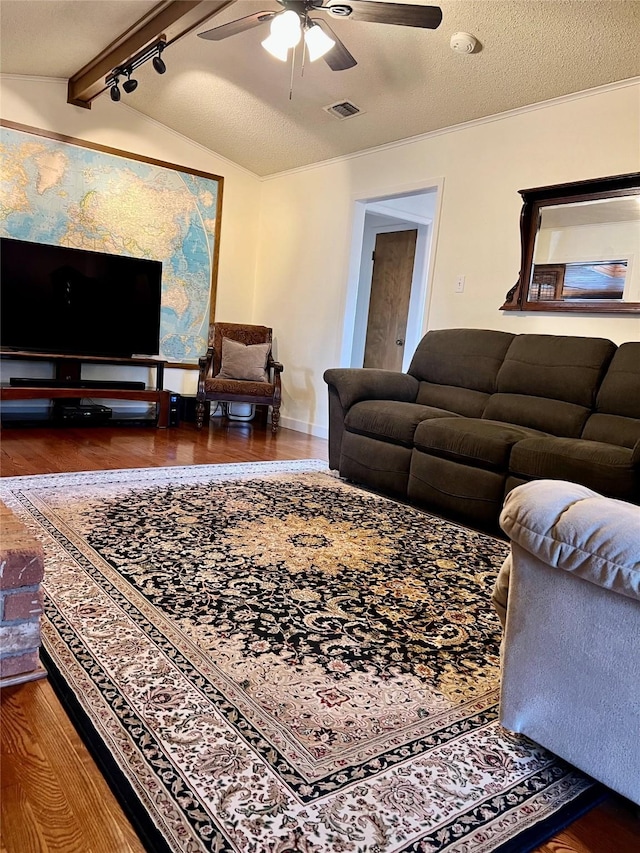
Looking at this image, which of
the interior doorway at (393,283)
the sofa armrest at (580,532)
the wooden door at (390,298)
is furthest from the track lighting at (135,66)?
the sofa armrest at (580,532)

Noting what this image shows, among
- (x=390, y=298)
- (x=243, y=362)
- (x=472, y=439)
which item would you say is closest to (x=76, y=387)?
(x=243, y=362)

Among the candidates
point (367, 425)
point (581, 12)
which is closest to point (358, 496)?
point (367, 425)

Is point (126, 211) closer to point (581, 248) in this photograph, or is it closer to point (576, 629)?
point (581, 248)

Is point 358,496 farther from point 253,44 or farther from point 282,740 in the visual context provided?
point 253,44

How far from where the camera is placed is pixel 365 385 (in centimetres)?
360

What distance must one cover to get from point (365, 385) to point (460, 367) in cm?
60

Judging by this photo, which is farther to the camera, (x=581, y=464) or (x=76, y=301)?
(x=76, y=301)

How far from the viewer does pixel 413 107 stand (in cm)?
413

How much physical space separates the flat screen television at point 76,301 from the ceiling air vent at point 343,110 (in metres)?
1.90

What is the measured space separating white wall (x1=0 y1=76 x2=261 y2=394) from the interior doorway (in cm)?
118

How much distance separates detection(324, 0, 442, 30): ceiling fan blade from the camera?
103 inches

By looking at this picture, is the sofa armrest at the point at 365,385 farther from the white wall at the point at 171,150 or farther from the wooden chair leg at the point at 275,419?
the white wall at the point at 171,150

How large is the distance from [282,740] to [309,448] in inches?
135

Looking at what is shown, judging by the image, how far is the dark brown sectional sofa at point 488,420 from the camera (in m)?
2.63
